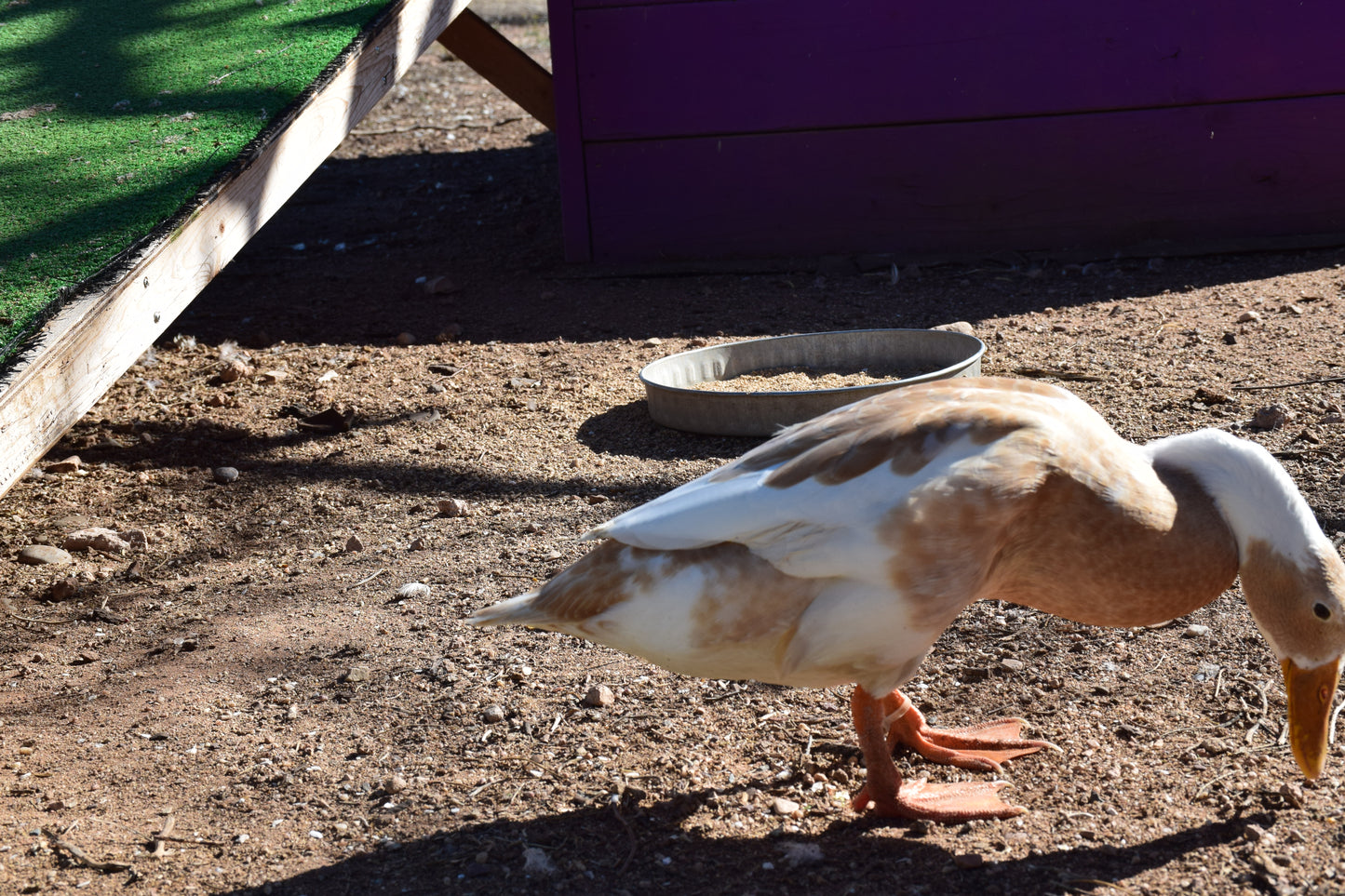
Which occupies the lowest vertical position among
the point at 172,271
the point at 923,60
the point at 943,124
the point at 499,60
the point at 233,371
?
the point at 233,371

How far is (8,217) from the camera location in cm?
371

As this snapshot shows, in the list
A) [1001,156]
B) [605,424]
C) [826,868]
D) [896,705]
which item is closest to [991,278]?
[1001,156]

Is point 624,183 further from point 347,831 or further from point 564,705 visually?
point 347,831

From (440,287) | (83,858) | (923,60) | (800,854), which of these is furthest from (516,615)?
(923,60)

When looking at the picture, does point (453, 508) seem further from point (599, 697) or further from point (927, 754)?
point (927, 754)

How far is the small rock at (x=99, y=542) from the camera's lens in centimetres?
355

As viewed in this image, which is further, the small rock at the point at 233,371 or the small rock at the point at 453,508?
the small rock at the point at 233,371

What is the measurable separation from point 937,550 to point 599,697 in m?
1.00

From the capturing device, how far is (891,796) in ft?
7.27

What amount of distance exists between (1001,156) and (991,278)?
0.60 m

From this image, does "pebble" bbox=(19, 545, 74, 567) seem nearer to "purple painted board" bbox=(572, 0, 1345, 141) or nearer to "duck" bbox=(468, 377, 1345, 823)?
"duck" bbox=(468, 377, 1345, 823)

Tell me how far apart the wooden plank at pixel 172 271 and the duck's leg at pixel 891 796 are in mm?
2061

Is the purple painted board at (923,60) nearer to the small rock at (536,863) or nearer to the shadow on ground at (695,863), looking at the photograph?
the shadow on ground at (695,863)

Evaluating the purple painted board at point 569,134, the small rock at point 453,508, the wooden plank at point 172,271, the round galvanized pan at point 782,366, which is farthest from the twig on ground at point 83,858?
the purple painted board at point 569,134
